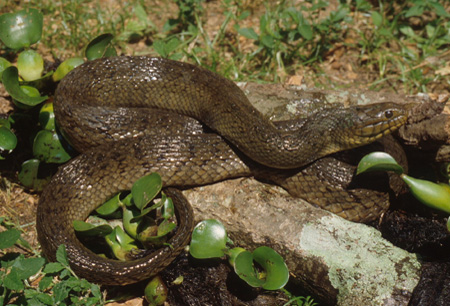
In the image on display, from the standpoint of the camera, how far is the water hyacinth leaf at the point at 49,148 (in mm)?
5129

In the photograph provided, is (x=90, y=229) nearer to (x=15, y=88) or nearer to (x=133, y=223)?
(x=133, y=223)

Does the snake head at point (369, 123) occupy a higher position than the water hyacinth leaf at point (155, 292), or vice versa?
the snake head at point (369, 123)

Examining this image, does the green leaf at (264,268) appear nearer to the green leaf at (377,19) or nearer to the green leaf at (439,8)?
the green leaf at (377,19)

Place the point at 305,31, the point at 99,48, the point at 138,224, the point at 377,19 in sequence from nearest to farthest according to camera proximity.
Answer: the point at 138,224 → the point at 99,48 → the point at 305,31 → the point at 377,19

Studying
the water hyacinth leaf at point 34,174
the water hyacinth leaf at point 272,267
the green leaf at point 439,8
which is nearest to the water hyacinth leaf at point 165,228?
the water hyacinth leaf at point 272,267

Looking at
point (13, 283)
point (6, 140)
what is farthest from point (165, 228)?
point (6, 140)

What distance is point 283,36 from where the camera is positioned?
7223 mm

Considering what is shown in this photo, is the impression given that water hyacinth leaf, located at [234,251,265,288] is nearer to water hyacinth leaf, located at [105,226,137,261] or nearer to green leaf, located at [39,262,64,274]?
water hyacinth leaf, located at [105,226,137,261]

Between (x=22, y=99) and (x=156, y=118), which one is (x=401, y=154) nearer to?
(x=156, y=118)

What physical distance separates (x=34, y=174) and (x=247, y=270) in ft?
8.90

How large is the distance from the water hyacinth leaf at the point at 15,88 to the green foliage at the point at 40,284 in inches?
61.3

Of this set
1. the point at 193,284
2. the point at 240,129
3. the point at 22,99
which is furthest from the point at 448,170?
the point at 22,99

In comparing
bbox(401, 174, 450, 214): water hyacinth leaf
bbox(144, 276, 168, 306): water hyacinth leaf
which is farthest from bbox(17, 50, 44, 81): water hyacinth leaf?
bbox(401, 174, 450, 214): water hyacinth leaf

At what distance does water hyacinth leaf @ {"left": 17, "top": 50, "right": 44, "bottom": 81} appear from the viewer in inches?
219
